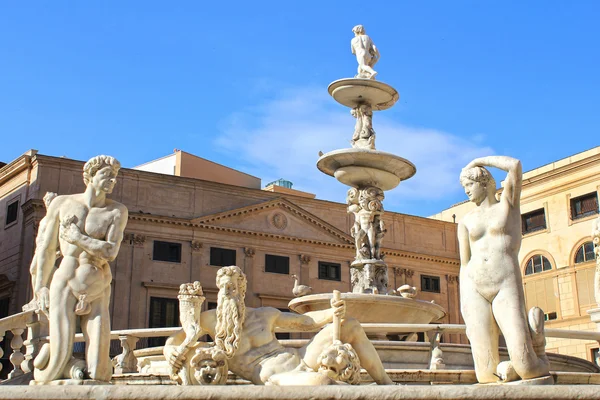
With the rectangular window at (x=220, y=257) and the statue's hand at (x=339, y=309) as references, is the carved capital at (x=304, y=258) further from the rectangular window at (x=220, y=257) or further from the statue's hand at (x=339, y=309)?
the statue's hand at (x=339, y=309)

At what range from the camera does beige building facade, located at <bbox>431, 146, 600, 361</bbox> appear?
44.1 meters

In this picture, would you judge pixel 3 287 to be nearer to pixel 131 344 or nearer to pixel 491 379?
pixel 131 344

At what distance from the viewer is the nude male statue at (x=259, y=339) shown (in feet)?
23.4

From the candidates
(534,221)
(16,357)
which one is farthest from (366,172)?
(534,221)

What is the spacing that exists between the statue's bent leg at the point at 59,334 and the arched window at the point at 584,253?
40.6 metres

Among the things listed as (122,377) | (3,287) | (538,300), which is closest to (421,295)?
(538,300)

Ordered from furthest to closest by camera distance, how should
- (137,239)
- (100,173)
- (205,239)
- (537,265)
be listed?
1. (537,265)
2. (205,239)
3. (137,239)
4. (100,173)

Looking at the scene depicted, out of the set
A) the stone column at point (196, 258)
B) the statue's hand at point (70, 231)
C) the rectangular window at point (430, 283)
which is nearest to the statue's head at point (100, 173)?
the statue's hand at point (70, 231)

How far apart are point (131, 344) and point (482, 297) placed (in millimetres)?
6648

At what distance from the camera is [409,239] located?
52281 mm

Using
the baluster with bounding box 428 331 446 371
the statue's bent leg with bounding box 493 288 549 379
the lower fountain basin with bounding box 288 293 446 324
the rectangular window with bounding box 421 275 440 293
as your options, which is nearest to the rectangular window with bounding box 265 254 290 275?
the rectangular window with bounding box 421 275 440 293

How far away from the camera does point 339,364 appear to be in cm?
677

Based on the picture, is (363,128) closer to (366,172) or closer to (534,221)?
(366,172)

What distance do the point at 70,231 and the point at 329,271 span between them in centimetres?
4235
